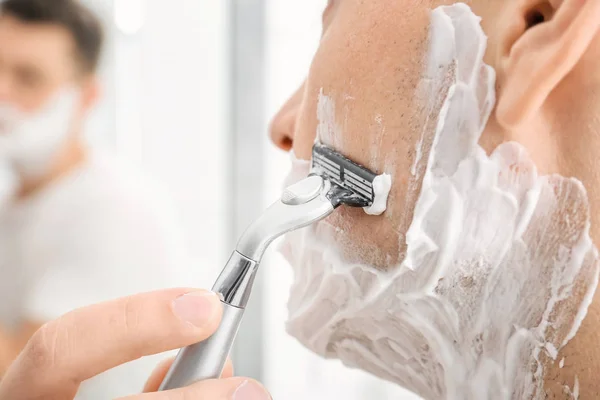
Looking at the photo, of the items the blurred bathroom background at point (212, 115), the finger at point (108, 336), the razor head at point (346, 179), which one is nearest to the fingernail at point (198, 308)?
the finger at point (108, 336)

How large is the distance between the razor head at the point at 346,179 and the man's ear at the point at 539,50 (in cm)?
10

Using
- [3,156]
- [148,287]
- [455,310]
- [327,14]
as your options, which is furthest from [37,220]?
[455,310]

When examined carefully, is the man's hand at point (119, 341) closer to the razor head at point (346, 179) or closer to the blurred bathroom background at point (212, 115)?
the razor head at point (346, 179)

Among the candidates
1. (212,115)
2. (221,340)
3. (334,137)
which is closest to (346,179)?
(334,137)

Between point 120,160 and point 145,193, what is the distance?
0.27 feet

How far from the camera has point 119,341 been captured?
381mm

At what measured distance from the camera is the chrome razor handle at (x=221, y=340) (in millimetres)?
373

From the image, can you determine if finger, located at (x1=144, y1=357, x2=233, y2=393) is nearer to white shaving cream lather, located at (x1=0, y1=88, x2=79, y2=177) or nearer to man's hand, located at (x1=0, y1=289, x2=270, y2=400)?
man's hand, located at (x1=0, y1=289, x2=270, y2=400)

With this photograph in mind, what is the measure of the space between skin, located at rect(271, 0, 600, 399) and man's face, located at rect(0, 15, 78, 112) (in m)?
0.83

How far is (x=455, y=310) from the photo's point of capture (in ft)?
1.28

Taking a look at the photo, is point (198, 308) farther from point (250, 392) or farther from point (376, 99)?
point (376, 99)

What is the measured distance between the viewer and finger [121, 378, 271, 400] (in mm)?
360

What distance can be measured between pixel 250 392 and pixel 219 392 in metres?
0.02

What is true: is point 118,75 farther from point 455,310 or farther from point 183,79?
point 455,310
